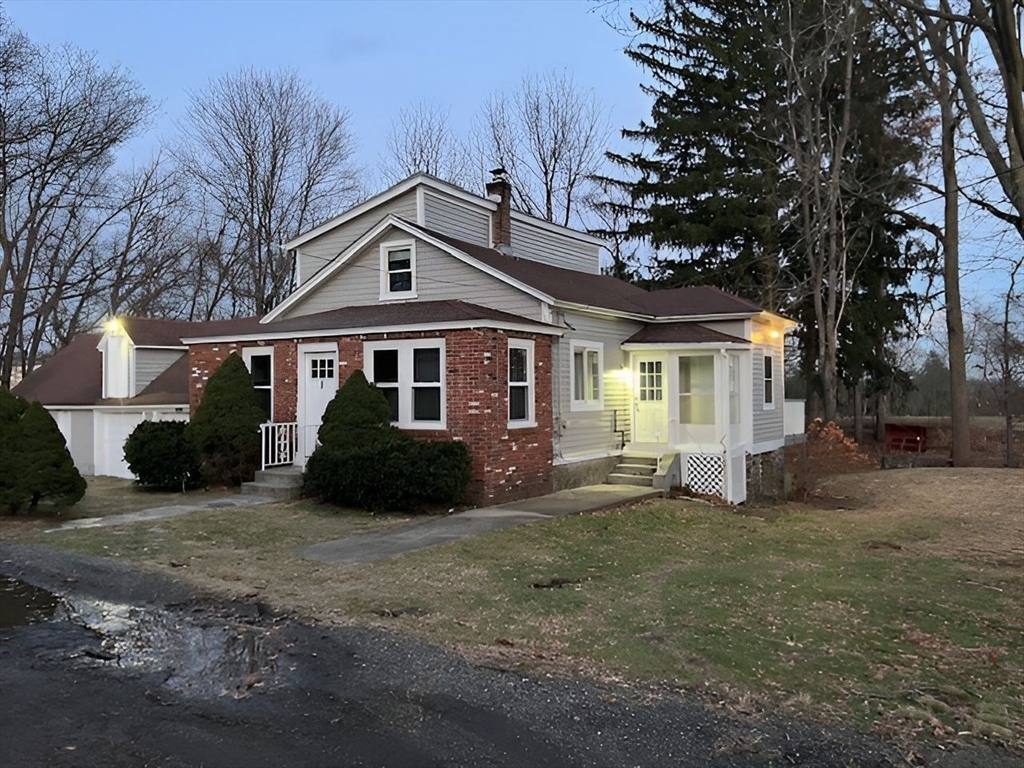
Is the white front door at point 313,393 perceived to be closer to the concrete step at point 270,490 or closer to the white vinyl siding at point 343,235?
the concrete step at point 270,490

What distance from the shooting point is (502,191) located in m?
18.4

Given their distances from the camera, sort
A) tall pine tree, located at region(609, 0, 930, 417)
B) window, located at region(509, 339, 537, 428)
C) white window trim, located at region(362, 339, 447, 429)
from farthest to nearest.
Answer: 1. tall pine tree, located at region(609, 0, 930, 417)
2. window, located at region(509, 339, 537, 428)
3. white window trim, located at region(362, 339, 447, 429)

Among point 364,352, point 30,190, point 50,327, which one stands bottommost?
point 364,352

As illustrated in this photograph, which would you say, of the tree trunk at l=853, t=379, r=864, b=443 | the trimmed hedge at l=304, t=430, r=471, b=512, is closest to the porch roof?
the trimmed hedge at l=304, t=430, r=471, b=512

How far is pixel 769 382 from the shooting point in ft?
64.7

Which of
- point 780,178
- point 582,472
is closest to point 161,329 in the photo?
point 582,472

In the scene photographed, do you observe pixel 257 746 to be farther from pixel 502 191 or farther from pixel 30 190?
pixel 30 190

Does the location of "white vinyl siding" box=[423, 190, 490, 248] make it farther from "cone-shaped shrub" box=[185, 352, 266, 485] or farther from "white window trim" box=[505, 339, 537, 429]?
"cone-shaped shrub" box=[185, 352, 266, 485]

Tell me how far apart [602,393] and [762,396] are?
5184 millimetres

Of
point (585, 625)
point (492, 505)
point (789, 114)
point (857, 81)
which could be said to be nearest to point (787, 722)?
point (585, 625)

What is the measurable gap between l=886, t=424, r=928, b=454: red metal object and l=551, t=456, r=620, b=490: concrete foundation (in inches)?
717

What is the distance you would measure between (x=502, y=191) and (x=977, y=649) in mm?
14688

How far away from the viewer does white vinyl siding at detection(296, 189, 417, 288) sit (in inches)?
693

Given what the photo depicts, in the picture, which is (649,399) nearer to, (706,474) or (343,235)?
(706,474)
